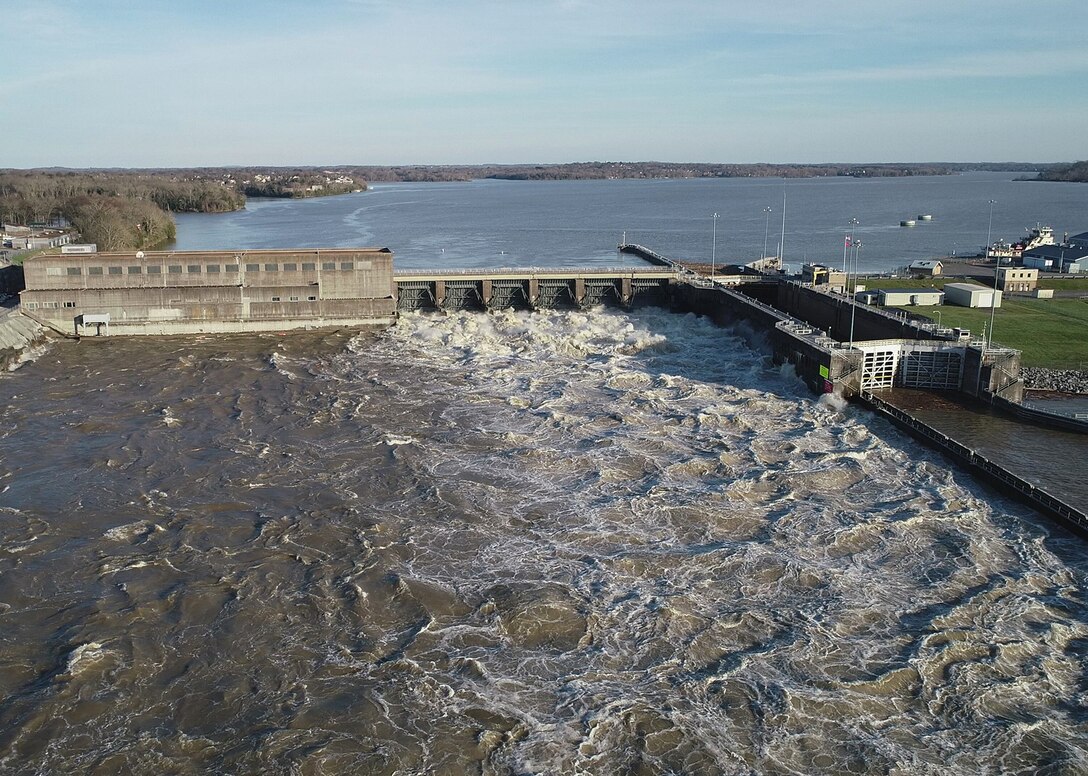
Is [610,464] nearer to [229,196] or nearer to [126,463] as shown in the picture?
[126,463]

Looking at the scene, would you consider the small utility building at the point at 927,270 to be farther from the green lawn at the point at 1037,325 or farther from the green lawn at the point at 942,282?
the green lawn at the point at 1037,325

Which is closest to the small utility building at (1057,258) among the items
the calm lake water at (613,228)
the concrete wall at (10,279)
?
the calm lake water at (613,228)

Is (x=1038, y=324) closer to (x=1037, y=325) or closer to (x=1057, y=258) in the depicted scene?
(x=1037, y=325)

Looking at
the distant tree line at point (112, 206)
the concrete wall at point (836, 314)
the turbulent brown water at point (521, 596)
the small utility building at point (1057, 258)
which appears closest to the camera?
the turbulent brown water at point (521, 596)

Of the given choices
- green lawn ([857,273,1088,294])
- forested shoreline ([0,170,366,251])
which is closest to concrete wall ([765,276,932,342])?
green lawn ([857,273,1088,294])

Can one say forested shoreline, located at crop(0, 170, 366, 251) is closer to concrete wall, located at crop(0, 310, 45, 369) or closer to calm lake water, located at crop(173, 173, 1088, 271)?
calm lake water, located at crop(173, 173, 1088, 271)

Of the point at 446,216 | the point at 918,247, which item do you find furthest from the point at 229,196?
the point at 918,247
